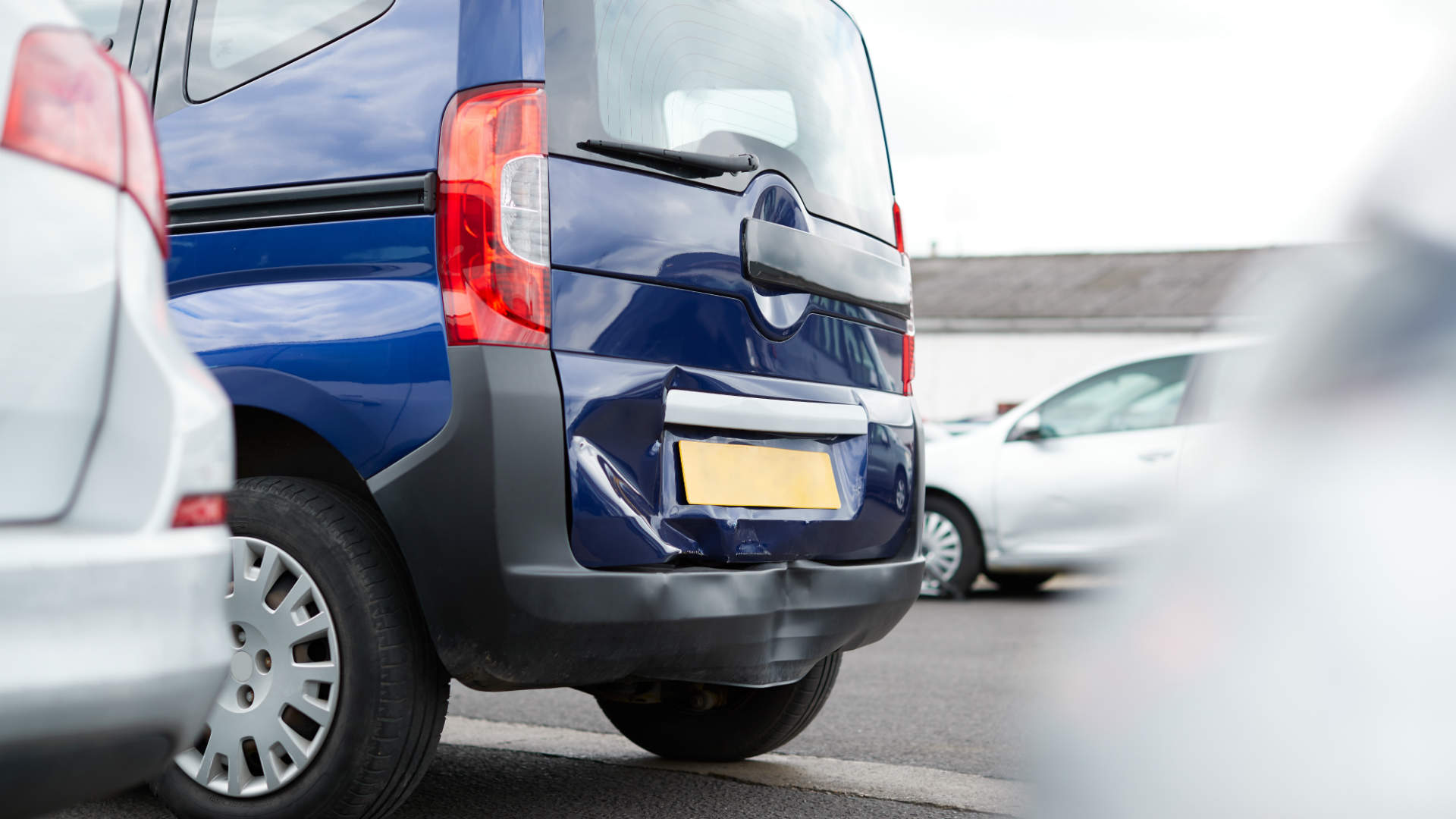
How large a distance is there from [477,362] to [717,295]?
21.6 inches

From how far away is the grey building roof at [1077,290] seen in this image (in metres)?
32.0

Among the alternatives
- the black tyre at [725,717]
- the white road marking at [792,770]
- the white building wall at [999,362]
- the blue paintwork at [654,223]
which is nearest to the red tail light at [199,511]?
the blue paintwork at [654,223]

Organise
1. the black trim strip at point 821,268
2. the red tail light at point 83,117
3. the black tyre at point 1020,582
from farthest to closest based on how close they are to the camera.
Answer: the black tyre at point 1020,582 < the black trim strip at point 821,268 < the red tail light at point 83,117

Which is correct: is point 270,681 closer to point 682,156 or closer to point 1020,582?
point 682,156

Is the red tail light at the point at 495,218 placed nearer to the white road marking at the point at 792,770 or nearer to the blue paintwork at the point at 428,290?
the blue paintwork at the point at 428,290

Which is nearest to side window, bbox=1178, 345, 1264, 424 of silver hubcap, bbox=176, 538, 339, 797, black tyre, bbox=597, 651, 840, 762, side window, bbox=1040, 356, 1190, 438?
silver hubcap, bbox=176, 538, 339, 797

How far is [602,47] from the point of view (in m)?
2.59

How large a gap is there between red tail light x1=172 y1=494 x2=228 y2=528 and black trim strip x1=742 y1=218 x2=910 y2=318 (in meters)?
1.32

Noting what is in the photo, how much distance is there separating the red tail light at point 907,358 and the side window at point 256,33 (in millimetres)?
1459

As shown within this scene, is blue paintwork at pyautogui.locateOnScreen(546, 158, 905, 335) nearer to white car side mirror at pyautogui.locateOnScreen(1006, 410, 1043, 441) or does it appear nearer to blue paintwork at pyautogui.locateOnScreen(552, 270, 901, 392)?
blue paintwork at pyautogui.locateOnScreen(552, 270, 901, 392)

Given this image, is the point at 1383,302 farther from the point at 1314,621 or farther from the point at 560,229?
the point at 560,229

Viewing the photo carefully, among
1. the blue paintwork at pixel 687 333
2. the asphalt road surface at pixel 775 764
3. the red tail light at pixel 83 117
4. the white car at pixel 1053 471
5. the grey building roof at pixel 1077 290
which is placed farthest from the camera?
the grey building roof at pixel 1077 290

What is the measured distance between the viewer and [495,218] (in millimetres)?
2398

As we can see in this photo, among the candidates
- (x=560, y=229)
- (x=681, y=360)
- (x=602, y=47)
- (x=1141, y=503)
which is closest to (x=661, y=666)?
(x=681, y=360)
